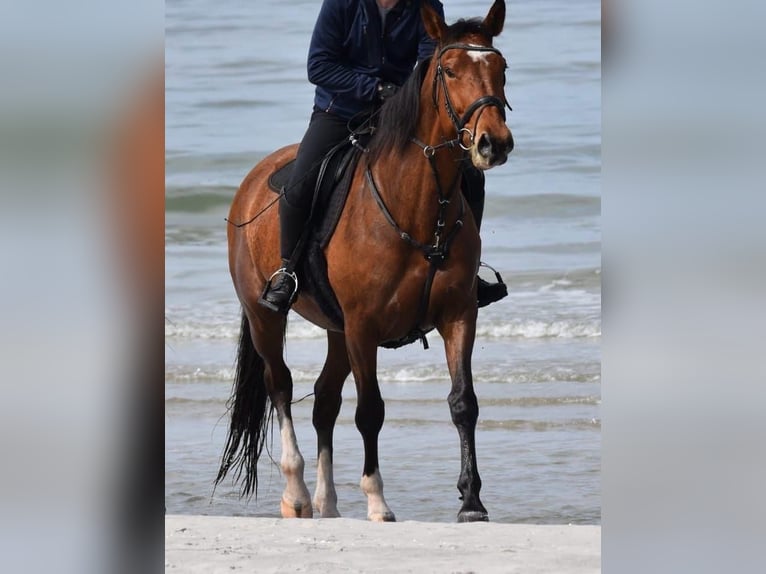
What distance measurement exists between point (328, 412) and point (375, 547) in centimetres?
191

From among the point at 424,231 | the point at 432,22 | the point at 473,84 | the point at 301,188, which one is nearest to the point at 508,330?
the point at 301,188

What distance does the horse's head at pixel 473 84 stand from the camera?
4.55 m

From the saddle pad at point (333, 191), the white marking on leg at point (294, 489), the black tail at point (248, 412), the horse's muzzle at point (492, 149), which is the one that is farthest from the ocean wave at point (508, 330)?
the horse's muzzle at point (492, 149)

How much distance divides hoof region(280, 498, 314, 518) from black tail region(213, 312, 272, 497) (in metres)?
0.33

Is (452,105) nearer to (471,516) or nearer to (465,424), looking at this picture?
(465,424)

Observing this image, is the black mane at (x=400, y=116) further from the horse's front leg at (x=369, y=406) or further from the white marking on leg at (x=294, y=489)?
the white marking on leg at (x=294, y=489)

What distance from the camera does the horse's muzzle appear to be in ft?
14.8

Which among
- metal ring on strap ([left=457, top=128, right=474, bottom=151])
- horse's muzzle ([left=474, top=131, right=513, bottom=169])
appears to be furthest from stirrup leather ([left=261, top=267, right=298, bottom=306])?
horse's muzzle ([left=474, top=131, right=513, bottom=169])

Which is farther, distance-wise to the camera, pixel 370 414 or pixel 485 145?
pixel 370 414

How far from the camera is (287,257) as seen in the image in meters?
5.77
